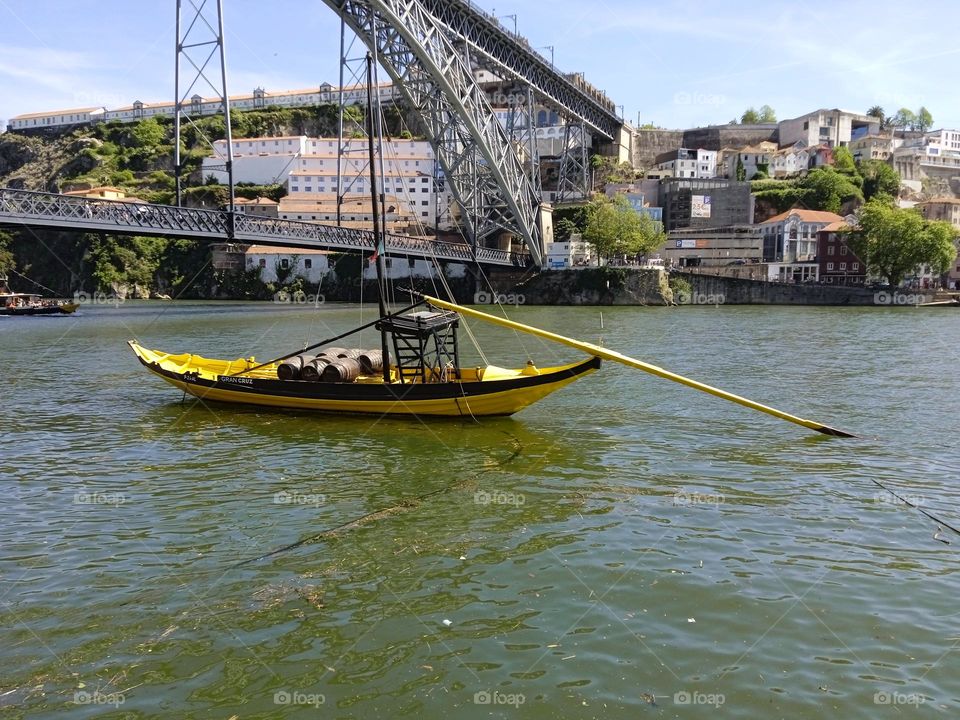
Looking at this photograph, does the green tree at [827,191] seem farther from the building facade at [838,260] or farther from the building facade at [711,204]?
the building facade at [838,260]

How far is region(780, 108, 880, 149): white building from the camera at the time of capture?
121812 mm

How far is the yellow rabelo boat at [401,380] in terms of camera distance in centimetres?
1670

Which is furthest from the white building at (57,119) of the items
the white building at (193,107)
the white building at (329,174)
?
the white building at (329,174)

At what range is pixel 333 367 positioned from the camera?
18.2 metres

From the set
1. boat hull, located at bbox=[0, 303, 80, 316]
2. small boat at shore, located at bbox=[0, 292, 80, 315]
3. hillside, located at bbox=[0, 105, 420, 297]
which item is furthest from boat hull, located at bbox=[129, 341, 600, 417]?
hillside, located at bbox=[0, 105, 420, 297]

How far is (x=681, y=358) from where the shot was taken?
28469 millimetres

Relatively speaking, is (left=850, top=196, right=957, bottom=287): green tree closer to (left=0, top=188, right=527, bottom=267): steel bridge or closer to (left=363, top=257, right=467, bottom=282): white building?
(left=0, top=188, right=527, bottom=267): steel bridge

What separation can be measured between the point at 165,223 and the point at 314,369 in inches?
1399

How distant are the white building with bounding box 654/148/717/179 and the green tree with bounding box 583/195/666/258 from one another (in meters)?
41.5

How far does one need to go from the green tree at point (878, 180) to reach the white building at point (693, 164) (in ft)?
70.4

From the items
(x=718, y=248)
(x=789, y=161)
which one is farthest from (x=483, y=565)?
(x=789, y=161)

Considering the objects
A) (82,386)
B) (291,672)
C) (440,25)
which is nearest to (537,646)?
(291,672)

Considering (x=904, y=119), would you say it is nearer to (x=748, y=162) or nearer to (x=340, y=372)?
(x=748, y=162)

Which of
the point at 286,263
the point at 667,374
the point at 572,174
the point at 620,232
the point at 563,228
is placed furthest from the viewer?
the point at 572,174
